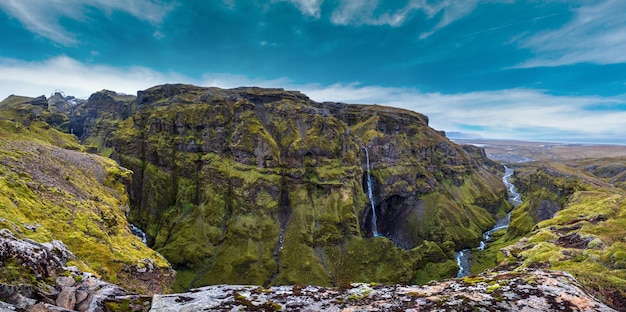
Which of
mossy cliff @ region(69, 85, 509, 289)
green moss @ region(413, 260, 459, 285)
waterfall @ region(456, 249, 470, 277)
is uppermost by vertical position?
mossy cliff @ region(69, 85, 509, 289)

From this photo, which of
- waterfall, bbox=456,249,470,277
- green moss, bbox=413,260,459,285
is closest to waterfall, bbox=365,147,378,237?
green moss, bbox=413,260,459,285

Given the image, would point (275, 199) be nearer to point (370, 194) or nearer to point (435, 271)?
point (370, 194)

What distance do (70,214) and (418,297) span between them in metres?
40.8

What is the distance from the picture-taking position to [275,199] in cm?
15475

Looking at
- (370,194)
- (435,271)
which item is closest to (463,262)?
(435,271)

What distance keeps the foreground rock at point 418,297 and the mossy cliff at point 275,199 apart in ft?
358

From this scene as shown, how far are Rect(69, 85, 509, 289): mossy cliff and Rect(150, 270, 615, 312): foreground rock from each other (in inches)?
4297

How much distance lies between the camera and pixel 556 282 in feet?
64.1

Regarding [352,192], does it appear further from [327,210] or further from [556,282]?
[556,282]

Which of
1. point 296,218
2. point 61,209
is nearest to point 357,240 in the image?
point 296,218

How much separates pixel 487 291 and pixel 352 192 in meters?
139

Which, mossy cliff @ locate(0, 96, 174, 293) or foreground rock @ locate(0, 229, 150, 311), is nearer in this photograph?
foreground rock @ locate(0, 229, 150, 311)

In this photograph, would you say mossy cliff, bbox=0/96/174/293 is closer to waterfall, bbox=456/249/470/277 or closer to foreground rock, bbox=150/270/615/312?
foreground rock, bbox=150/270/615/312

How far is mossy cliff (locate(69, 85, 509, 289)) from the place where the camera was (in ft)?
438
